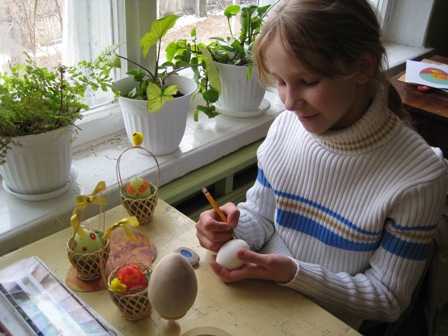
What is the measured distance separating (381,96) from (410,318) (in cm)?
56

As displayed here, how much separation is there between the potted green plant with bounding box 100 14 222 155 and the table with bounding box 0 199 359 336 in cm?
34

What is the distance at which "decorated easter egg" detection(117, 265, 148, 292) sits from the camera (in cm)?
69

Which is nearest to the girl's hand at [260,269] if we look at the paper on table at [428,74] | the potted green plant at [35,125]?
the potted green plant at [35,125]

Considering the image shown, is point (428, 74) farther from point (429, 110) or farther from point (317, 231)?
point (317, 231)

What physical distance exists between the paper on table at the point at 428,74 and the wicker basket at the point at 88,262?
120 centimetres

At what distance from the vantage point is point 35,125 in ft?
2.89

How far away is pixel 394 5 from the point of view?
2.21 m

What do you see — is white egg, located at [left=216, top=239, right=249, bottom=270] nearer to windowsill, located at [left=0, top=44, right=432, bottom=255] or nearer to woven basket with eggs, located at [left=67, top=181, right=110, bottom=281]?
woven basket with eggs, located at [left=67, top=181, right=110, bottom=281]

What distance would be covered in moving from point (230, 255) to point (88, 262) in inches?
9.0

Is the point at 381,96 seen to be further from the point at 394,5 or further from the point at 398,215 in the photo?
the point at 394,5

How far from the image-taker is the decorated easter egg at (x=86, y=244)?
2.46ft

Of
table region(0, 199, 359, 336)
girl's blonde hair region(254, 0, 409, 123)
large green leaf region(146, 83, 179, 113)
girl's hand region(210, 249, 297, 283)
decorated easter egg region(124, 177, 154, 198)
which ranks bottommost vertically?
table region(0, 199, 359, 336)

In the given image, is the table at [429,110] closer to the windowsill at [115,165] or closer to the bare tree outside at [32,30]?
the windowsill at [115,165]

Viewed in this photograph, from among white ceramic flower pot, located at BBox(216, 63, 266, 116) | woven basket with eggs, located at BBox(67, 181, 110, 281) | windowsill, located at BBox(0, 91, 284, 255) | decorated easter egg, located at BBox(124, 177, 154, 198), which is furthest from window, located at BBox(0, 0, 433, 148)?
woven basket with eggs, located at BBox(67, 181, 110, 281)
